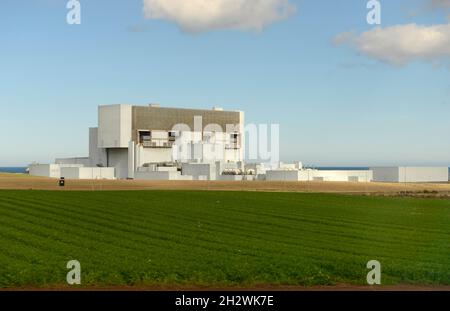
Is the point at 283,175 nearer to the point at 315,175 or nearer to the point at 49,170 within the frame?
the point at 315,175

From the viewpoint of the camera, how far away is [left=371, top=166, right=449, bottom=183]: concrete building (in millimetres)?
98312

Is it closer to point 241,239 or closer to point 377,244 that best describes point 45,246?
point 241,239

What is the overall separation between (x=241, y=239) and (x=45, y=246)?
726cm

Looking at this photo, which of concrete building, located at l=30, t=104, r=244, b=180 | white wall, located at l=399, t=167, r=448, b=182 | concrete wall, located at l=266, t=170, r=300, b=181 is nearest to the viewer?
concrete wall, located at l=266, t=170, r=300, b=181

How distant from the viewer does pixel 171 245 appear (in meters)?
A: 23.3

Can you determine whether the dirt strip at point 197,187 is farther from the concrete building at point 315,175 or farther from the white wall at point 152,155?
the white wall at point 152,155

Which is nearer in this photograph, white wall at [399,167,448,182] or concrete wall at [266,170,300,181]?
concrete wall at [266,170,300,181]

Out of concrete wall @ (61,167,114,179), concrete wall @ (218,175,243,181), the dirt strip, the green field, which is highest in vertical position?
concrete wall @ (61,167,114,179)

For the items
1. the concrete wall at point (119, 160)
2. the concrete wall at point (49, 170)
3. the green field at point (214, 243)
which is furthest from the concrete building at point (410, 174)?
the green field at point (214, 243)

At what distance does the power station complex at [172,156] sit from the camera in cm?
9538

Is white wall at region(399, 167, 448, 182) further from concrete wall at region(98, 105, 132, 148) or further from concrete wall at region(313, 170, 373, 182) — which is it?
concrete wall at region(98, 105, 132, 148)

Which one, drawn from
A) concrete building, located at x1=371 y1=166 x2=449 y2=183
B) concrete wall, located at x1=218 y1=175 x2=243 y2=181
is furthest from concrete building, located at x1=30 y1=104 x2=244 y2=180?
concrete building, located at x1=371 y1=166 x2=449 y2=183

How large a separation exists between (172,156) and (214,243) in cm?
8013

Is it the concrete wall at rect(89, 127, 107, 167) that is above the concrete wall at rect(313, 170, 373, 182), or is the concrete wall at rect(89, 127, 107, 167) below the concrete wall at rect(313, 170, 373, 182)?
above
